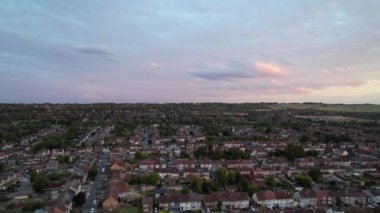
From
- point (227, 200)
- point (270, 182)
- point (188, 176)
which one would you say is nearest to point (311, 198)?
point (270, 182)

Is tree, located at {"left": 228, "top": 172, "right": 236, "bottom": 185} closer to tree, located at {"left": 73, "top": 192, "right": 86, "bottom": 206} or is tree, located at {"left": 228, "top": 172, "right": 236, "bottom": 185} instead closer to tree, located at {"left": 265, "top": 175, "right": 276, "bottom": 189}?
tree, located at {"left": 265, "top": 175, "right": 276, "bottom": 189}

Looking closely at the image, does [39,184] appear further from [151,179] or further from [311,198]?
[311,198]

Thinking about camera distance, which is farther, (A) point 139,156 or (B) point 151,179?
(A) point 139,156

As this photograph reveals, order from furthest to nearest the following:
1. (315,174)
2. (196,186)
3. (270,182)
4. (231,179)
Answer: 1. (315,174)
2. (231,179)
3. (270,182)
4. (196,186)

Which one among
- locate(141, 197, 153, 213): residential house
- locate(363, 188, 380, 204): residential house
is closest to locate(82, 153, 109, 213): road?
locate(141, 197, 153, 213): residential house

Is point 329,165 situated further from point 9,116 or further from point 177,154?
point 9,116

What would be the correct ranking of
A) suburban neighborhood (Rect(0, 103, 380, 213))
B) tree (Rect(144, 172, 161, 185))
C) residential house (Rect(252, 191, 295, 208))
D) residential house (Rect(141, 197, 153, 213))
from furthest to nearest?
tree (Rect(144, 172, 161, 185)) < residential house (Rect(252, 191, 295, 208)) < suburban neighborhood (Rect(0, 103, 380, 213)) < residential house (Rect(141, 197, 153, 213))

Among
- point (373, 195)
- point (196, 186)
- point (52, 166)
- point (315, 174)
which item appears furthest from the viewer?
point (52, 166)

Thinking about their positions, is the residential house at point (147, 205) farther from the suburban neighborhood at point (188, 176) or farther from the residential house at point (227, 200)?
the residential house at point (227, 200)

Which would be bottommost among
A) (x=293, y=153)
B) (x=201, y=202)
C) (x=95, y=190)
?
(x=95, y=190)

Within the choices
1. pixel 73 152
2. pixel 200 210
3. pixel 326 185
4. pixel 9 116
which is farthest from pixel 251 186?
pixel 9 116

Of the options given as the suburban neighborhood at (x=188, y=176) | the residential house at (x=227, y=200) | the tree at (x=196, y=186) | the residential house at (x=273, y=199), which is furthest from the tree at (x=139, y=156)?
the residential house at (x=273, y=199)

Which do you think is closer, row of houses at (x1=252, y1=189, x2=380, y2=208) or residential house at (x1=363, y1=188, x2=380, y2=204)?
row of houses at (x1=252, y1=189, x2=380, y2=208)
